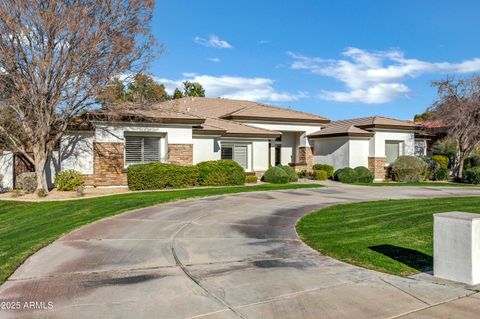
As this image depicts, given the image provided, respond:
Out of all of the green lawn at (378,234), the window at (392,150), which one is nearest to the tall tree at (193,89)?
the window at (392,150)

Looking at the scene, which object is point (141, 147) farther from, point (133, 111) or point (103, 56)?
point (103, 56)

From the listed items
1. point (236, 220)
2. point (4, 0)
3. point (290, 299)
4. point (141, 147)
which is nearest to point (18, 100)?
point (4, 0)

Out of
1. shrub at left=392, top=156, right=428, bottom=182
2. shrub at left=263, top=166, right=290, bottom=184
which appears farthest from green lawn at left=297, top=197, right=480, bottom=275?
shrub at left=392, top=156, right=428, bottom=182

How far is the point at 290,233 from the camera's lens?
9297 mm

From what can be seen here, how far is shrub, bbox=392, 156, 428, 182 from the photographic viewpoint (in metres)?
26.9

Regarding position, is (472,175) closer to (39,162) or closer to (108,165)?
(108,165)

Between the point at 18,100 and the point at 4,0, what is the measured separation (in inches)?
164

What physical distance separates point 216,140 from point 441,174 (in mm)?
16631

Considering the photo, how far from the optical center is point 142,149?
71.7 feet

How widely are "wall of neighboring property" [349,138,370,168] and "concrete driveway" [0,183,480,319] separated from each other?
19.5 m

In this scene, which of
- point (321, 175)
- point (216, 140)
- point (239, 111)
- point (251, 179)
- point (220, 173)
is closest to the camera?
point (220, 173)

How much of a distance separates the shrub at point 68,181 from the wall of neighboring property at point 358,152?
1747 centimetres

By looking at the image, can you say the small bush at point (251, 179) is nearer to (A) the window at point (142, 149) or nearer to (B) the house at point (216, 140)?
(B) the house at point (216, 140)

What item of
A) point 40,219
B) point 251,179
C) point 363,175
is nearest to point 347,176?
point 363,175
